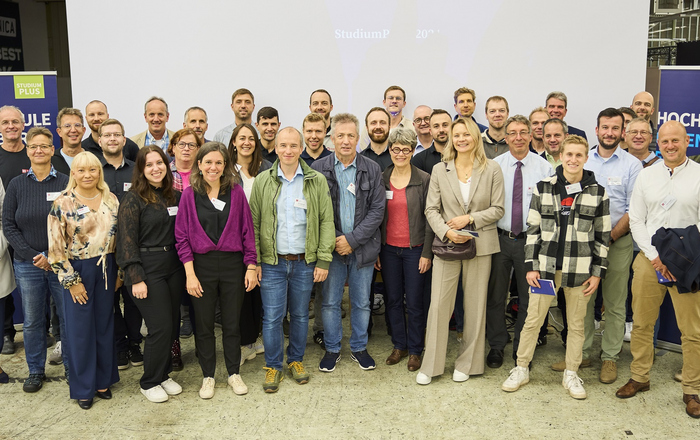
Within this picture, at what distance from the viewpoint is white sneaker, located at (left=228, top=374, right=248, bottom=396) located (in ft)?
11.9

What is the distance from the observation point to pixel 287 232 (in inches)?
143

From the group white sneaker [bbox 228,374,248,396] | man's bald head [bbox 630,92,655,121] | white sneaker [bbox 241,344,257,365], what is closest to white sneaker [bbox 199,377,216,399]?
white sneaker [bbox 228,374,248,396]

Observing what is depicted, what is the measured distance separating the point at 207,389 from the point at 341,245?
51.3 inches

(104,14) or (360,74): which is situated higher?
(104,14)

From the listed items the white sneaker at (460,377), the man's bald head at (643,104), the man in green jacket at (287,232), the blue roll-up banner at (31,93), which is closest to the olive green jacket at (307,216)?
the man in green jacket at (287,232)

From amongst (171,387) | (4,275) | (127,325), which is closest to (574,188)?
(171,387)

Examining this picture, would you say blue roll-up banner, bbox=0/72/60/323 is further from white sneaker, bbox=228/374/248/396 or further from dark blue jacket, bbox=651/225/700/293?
dark blue jacket, bbox=651/225/700/293

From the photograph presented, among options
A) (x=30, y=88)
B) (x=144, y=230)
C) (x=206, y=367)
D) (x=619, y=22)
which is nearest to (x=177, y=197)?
(x=144, y=230)

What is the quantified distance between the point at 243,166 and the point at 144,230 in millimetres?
960

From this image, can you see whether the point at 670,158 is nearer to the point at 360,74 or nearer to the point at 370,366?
the point at 370,366

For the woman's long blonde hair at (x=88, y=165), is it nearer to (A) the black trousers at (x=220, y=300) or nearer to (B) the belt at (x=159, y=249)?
(B) the belt at (x=159, y=249)

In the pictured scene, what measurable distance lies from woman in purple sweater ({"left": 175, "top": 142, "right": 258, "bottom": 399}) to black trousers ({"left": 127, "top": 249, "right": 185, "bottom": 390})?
13cm

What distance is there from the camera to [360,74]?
Result: 6.09 meters

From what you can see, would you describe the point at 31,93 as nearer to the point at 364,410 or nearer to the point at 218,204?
the point at 218,204
